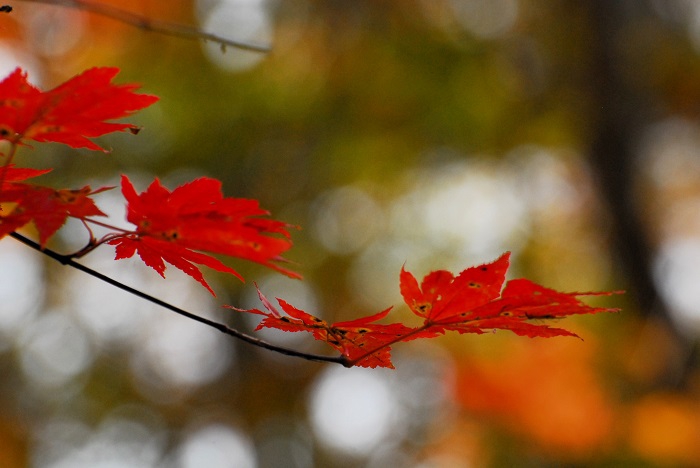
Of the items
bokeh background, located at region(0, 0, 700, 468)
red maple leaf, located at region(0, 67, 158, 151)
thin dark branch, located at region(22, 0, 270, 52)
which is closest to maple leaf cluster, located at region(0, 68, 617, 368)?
red maple leaf, located at region(0, 67, 158, 151)

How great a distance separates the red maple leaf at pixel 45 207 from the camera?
1.64 feet

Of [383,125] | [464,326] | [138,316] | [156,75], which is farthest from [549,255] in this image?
[464,326]

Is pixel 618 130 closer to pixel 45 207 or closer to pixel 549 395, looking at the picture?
pixel 549 395

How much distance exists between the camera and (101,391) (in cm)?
Answer: 548

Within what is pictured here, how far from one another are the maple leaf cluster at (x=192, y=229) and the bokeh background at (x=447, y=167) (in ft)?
7.68

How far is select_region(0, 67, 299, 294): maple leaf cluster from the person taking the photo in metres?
0.50

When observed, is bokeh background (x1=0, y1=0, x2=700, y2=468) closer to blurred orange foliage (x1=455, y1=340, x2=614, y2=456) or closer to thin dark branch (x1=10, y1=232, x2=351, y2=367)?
blurred orange foliage (x1=455, y1=340, x2=614, y2=456)

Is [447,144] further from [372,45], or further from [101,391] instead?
[101,391]

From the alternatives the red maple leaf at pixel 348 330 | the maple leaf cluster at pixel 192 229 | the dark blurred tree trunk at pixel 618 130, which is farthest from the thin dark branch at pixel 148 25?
the dark blurred tree trunk at pixel 618 130

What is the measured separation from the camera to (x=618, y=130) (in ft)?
10.6

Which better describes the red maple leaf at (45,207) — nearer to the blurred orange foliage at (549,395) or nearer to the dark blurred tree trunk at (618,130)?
the blurred orange foliage at (549,395)

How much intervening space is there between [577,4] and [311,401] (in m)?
3.07

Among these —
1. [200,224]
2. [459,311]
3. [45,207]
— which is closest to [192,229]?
[200,224]

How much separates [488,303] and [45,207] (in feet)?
1.17
